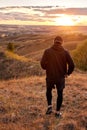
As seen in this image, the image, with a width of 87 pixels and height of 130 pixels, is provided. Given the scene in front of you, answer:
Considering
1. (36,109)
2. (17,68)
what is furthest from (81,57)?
(36,109)

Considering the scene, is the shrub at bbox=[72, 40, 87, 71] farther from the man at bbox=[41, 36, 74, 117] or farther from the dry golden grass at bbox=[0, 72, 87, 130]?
the man at bbox=[41, 36, 74, 117]

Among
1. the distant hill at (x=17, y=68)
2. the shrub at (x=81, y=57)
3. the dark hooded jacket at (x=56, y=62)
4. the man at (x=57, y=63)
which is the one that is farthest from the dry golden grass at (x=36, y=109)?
the shrub at (x=81, y=57)

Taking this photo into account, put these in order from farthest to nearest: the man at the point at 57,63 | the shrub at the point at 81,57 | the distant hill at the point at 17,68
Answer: the shrub at the point at 81,57, the distant hill at the point at 17,68, the man at the point at 57,63

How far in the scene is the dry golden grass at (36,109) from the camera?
11461 mm

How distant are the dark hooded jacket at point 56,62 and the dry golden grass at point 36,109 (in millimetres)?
1330

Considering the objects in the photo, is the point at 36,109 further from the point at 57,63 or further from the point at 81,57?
the point at 81,57

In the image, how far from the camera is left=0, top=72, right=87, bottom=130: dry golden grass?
11.5m

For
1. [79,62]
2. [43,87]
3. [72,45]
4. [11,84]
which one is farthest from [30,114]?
[72,45]

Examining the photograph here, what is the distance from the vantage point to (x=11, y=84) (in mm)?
18594

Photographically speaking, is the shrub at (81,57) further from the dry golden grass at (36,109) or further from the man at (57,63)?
the man at (57,63)

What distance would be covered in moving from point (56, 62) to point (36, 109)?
231cm

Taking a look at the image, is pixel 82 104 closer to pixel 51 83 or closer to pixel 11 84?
pixel 51 83

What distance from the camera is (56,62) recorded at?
11.4 metres

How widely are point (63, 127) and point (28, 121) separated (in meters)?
1.10
